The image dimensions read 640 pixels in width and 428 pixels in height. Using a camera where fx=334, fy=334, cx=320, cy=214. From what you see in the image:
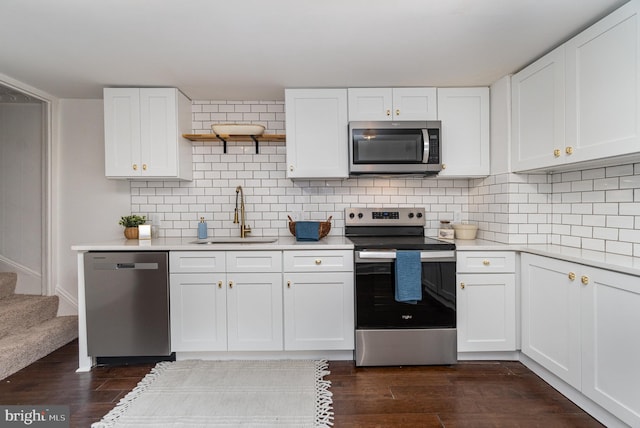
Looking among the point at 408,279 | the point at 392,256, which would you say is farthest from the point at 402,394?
the point at 392,256

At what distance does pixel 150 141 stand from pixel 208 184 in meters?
0.61

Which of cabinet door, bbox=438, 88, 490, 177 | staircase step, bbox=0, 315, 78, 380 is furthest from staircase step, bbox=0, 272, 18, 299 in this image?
cabinet door, bbox=438, 88, 490, 177

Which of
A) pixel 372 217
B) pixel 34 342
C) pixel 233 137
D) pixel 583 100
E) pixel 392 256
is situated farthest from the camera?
pixel 372 217

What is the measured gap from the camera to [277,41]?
6.72ft

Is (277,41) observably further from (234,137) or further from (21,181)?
(21,181)

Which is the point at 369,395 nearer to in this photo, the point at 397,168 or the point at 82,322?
the point at 397,168

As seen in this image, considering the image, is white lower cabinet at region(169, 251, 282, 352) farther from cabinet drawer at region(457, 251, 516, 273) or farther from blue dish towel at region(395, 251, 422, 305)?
cabinet drawer at region(457, 251, 516, 273)

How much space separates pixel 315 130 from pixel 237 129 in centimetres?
67

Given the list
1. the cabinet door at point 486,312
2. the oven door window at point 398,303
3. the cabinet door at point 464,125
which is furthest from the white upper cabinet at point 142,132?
the cabinet door at point 486,312

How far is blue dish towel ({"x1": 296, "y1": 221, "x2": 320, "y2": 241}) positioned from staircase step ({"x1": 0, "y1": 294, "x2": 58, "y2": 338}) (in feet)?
7.70

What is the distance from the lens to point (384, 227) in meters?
3.08

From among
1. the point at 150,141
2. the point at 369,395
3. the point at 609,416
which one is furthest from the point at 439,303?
the point at 150,141

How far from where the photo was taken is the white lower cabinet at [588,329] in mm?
1585

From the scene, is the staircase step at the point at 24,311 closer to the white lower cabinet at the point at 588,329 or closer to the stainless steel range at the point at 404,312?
the stainless steel range at the point at 404,312
